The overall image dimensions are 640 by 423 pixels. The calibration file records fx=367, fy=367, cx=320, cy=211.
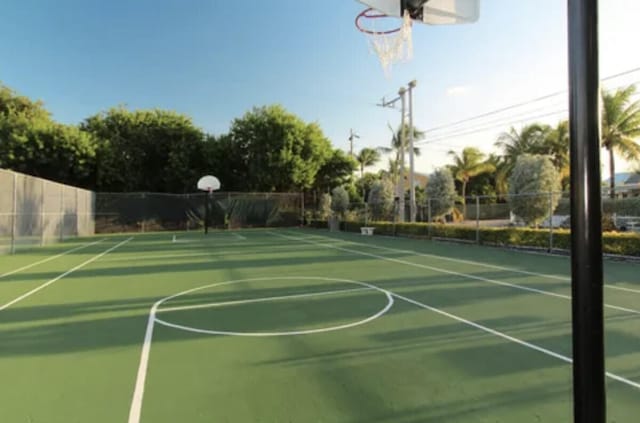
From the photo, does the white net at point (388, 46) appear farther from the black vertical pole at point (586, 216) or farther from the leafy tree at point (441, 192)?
the leafy tree at point (441, 192)

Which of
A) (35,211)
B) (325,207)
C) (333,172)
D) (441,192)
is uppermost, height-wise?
(333,172)

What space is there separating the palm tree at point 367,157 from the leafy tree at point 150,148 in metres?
17.1

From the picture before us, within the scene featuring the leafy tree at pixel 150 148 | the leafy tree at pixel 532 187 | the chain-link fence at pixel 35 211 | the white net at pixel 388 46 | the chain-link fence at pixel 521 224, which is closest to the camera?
the white net at pixel 388 46

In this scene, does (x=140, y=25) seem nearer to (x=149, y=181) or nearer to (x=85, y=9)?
(x=85, y=9)

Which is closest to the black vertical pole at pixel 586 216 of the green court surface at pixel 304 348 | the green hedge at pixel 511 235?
the green court surface at pixel 304 348

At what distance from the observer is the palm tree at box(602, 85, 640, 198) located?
18312mm

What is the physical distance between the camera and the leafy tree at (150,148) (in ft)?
78.4

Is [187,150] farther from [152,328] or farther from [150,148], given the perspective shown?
[152,328]

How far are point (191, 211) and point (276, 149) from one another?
6.65 metres

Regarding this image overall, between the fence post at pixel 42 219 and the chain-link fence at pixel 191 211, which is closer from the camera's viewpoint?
the fence post at pixel 42 219

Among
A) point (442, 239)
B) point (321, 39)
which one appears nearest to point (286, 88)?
point (321, 39)

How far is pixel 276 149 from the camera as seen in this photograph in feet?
78.4

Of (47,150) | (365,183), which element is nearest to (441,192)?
(365,183)

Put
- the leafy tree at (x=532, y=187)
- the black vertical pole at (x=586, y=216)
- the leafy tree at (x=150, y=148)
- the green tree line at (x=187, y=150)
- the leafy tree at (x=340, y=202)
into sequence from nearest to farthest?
the black vertical pole at (x=586, y=216), the leafy tree at (x=532, y=187), the leafy tree at (x=340, y=202), the green tree line at (x=187, y=150), the leafy tree at (x=150, y=148)
